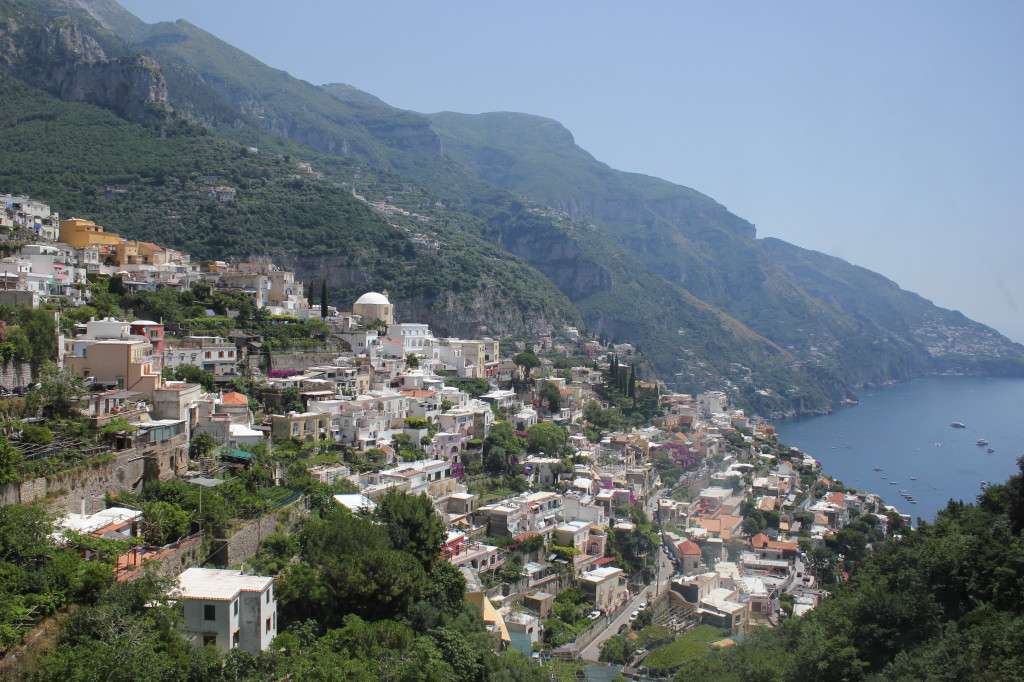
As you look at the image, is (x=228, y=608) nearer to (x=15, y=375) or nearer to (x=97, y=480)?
(x=97, y=480)

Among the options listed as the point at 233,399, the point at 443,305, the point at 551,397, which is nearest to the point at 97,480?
the point at 233,399

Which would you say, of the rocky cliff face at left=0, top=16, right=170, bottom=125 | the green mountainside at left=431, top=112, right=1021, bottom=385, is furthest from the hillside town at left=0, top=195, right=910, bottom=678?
the green mountainside at left=431, top=112, right=1021, bottom=385

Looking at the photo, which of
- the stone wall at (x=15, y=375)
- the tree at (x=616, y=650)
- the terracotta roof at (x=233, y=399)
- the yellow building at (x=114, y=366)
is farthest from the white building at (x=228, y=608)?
the tree at (x=616, y=650)

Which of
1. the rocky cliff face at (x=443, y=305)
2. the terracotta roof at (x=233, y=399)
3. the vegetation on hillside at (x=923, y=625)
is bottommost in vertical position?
the vegetation on hillside at (x=923, y=625)

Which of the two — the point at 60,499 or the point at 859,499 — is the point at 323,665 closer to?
the point at 60,499

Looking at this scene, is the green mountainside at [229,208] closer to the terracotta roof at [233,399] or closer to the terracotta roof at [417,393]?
the terracotta roof at [417,393]

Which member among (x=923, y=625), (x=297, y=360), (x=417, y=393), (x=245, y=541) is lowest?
(x=923, y=625)

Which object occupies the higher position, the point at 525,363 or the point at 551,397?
the point at 525,363
